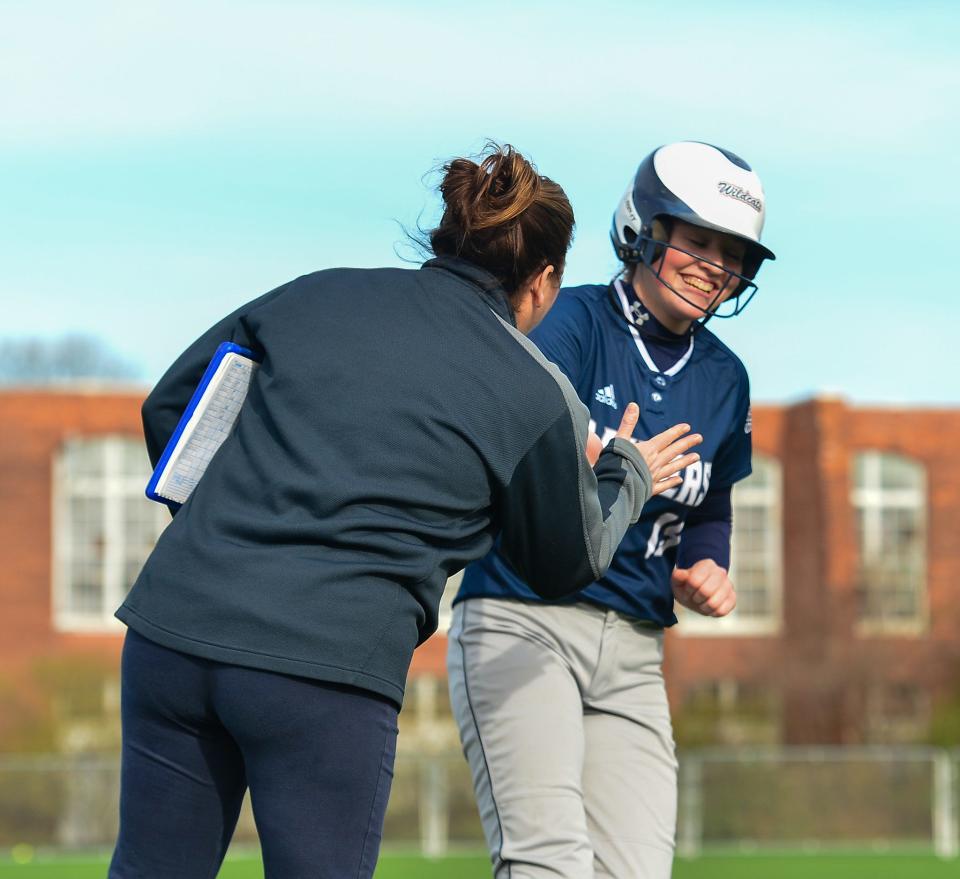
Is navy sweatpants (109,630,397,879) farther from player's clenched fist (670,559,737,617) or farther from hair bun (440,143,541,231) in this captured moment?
player's clenched fist (670,559,737,617)

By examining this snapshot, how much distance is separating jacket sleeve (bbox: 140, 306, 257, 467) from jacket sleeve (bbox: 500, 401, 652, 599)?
634 mm

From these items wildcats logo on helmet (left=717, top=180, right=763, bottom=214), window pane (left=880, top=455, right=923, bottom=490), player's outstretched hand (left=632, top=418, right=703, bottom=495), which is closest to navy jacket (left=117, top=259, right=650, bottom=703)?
player's outstretched hand (left=632, top=418, right=703, bottom=495)

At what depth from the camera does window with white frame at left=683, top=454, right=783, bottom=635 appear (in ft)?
124

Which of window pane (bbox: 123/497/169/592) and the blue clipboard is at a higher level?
the blue clipboard

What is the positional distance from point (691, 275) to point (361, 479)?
1875 millimetres

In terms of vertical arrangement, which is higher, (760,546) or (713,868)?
(760,546)

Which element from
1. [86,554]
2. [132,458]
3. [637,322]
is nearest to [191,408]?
[637,322]

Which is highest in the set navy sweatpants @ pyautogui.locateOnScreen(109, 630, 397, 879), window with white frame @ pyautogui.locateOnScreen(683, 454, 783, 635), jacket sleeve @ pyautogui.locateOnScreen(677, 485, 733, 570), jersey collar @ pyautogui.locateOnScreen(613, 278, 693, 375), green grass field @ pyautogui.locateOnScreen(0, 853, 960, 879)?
jersey collar @ pyautogui.locateOnScreen(613, 278, 693, 375)

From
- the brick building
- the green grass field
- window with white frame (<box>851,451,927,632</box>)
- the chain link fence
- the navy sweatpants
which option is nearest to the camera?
the navy sweatpants

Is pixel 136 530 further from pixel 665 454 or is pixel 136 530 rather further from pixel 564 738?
pixel 665 454

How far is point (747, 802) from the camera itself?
2016 cm

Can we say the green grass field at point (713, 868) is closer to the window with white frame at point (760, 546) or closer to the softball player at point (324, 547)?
the softball player at point (324, 547)

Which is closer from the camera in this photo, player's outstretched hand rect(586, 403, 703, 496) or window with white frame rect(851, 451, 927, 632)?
player's outstretched hand rect(586, 403, 703, 496)

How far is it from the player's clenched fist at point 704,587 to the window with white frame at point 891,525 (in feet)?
109
